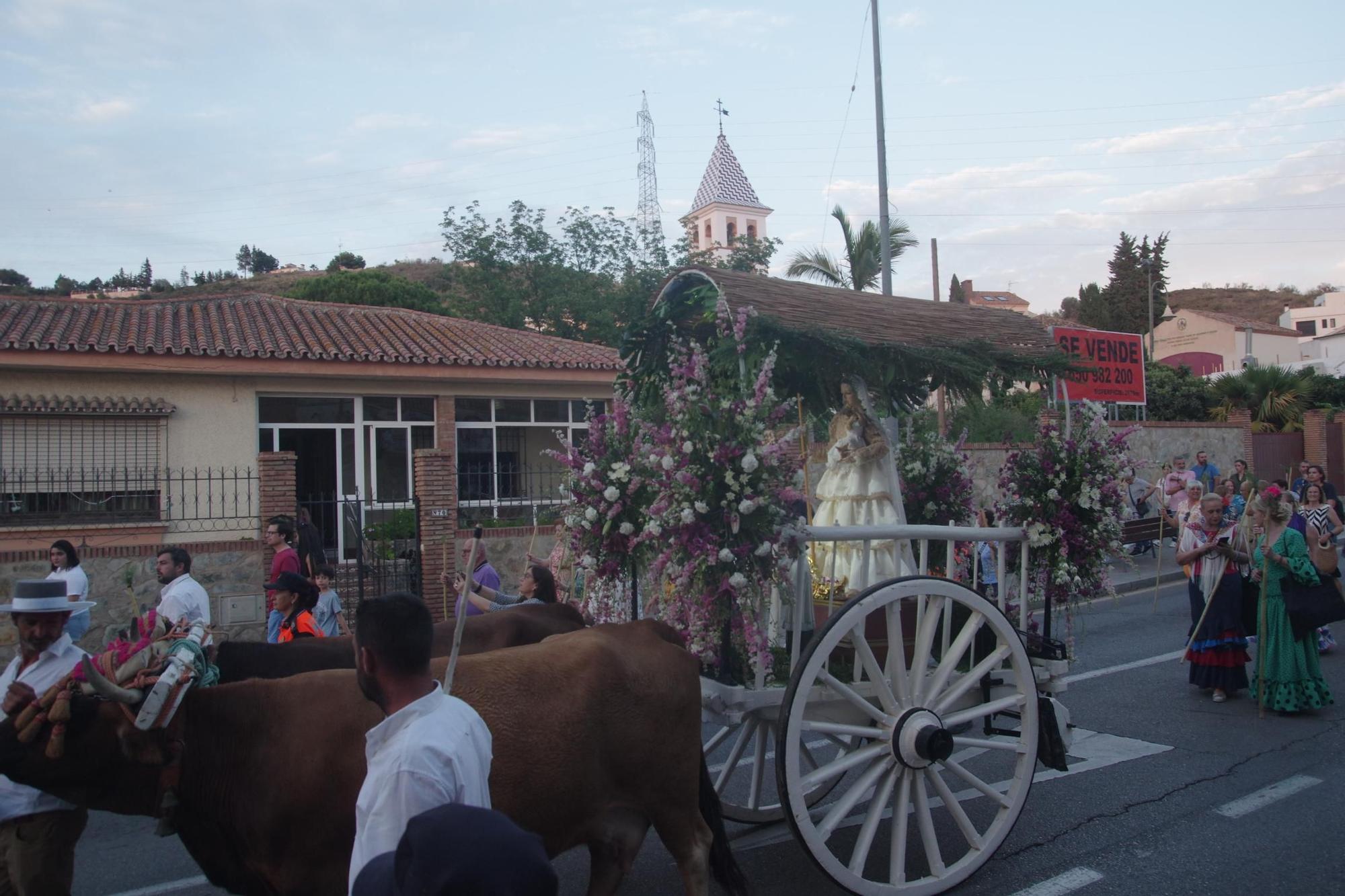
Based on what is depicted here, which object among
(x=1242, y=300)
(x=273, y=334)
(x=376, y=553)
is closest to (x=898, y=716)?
(x=376, y=553)

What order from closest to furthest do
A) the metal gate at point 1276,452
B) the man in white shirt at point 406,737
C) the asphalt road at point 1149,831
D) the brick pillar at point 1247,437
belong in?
1. the man in white shirt at point 406,737
2. the asphalt road at point 1149,831
3. the brick pillar at point 1247,437
4. the metal gate at point 1276,452

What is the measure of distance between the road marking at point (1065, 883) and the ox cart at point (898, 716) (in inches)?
10.1

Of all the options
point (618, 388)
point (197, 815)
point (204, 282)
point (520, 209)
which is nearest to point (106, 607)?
point (618, 388)

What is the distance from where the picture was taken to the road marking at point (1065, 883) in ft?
14.9

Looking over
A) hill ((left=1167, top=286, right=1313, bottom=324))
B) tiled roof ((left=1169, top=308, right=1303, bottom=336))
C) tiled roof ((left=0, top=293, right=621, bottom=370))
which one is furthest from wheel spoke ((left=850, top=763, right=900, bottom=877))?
hill ((left=1167, top=286, right=1313, bottom=324))

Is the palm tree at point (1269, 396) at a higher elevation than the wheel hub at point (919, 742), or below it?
higher

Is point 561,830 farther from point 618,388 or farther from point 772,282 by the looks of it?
point 772,282

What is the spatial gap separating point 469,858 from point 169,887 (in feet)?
14.8

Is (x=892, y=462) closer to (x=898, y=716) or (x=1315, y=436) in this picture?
(x=898, y=716)

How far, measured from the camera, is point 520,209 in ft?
91.0

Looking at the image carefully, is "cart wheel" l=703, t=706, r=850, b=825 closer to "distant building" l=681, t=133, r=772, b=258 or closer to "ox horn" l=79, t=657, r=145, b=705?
"ox horn" l=79, t=657, r=145, b=705

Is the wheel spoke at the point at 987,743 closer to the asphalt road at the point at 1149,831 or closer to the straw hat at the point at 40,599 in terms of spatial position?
the asphalt road at the point at 1149,831

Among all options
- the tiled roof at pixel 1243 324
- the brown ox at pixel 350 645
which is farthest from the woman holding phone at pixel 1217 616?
the tiled roof at pixel 1243 324

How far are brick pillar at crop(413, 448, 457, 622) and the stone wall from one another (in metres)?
2.01
